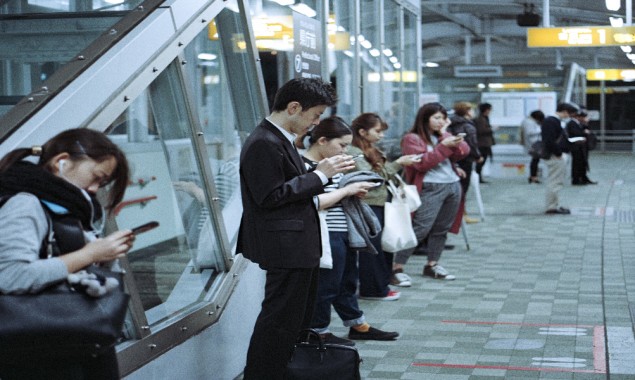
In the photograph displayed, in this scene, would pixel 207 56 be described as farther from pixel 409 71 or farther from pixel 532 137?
pixel 532 137

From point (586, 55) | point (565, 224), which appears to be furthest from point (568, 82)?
point (565, 224)

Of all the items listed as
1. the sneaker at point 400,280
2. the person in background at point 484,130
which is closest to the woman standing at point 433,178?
the sneaker at point 400,280

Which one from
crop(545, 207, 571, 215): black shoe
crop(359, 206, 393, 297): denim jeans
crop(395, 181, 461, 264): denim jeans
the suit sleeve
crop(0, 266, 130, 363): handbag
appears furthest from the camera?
crop(545, 207, 571, 215): black shoe

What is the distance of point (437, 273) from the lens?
30.2 ft

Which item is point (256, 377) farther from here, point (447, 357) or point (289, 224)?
point (447, 357)

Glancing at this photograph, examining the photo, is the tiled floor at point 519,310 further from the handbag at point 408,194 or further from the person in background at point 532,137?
the person in background at point 532,137

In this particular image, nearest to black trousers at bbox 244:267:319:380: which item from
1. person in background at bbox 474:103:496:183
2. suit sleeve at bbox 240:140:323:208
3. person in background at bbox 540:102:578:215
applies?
suit sleeve at bbox 240:140:323:208

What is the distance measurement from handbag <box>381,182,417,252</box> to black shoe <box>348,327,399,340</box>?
3.36 ft

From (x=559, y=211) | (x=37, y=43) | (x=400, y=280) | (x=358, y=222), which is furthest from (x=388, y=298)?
(x=559, y=211)

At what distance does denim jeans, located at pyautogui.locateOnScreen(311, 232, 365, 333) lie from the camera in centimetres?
598

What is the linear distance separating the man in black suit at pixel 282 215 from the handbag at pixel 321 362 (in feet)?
0.66

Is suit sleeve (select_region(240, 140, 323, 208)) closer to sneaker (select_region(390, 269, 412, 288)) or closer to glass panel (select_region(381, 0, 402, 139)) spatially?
sneaker (select_region(390, 269, 412, 288))

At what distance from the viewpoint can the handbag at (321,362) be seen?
15.5 ft

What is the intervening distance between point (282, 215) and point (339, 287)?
192cm
